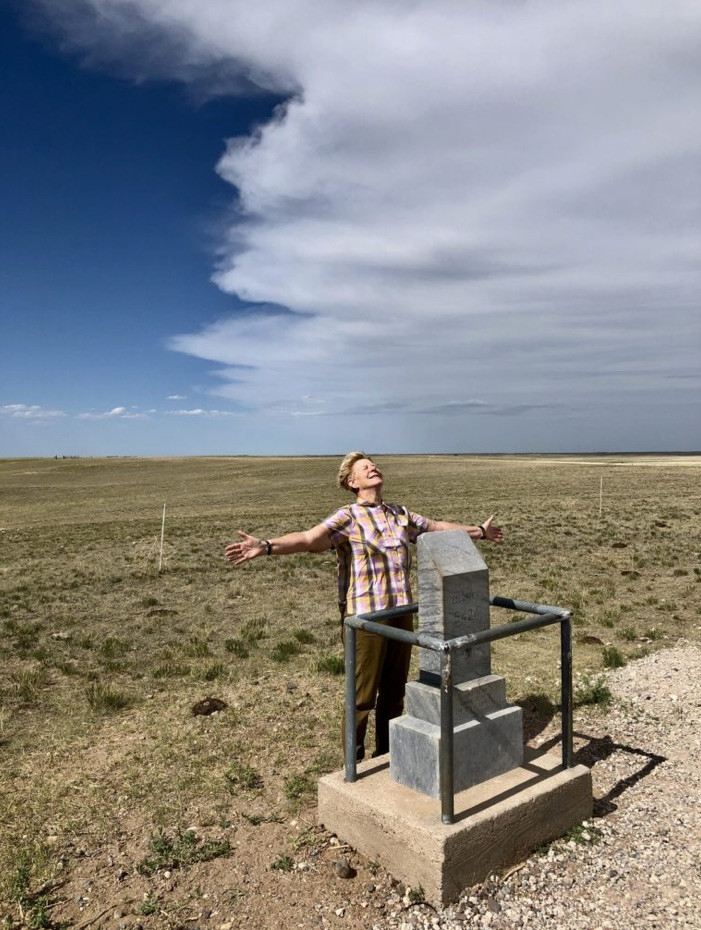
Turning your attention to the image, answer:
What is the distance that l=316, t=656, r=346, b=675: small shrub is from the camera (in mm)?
8711

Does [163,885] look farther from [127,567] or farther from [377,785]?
[127,567]

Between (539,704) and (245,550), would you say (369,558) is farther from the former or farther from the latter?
(539,704)

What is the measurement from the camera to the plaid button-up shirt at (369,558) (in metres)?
5.21

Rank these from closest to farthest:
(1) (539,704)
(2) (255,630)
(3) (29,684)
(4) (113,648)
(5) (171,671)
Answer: (1) (539,704) → (3) (29,684) → (5) (171,671) → (4) (113,648) → (2) (255,630)

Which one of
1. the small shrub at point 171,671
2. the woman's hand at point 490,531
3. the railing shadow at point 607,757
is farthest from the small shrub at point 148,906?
the small shrub at point 171,671

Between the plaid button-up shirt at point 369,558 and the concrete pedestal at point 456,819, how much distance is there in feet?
4.11

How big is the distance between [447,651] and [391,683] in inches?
62.3

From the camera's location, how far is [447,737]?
412cm

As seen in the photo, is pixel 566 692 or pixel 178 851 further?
pixel 566 692

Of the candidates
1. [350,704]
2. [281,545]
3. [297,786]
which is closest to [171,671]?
[297,786]

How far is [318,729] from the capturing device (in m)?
6.95

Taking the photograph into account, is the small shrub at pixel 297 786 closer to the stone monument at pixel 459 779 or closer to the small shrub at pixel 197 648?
the stone monument at pixel 459 779

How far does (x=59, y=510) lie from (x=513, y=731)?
40701 millimetres

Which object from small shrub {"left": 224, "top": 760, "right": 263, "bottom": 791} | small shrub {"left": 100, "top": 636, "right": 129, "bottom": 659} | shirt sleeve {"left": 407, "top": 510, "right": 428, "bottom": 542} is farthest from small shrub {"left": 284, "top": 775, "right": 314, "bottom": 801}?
small shrub {"left": 100, "top": 636, "right": 129, "bottom": 659}
